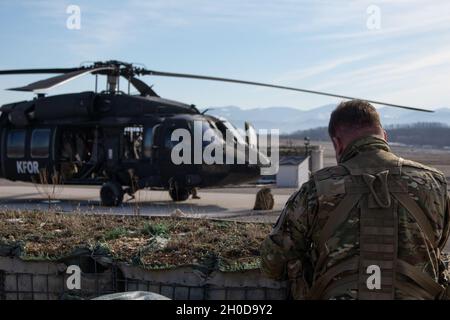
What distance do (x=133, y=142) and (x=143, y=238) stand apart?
9200 millimetres

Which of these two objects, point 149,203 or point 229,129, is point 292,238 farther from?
point 149,203

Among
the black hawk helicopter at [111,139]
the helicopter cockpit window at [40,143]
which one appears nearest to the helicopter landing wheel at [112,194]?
the black hawk helicopter at [111,139]

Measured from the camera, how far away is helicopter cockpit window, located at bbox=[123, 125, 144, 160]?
→ 14.6 m

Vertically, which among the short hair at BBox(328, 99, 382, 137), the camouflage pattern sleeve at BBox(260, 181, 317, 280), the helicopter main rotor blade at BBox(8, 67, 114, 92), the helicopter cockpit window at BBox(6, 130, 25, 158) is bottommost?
the camouflage pattern sleeve at BBox(260, 181, 317, 280)

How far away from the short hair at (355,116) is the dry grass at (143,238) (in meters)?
1.73

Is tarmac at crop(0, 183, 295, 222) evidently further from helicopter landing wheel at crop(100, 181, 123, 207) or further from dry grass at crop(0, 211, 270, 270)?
dry grass at crop(0, 211, 270, 270)

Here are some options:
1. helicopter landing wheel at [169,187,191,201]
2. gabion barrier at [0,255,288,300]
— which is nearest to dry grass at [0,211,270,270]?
gabion barrier at [0,255,288,300]

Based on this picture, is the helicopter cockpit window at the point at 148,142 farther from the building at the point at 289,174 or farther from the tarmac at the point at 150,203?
the building at the point at 289,174

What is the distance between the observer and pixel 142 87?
15.4 m

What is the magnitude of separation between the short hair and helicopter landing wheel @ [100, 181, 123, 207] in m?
11.6

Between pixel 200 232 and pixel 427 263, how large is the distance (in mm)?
3356

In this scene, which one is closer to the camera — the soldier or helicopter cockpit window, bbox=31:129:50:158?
the soldier

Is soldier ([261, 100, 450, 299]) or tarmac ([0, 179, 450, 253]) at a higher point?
soldier ([261, 100, 450, 299])

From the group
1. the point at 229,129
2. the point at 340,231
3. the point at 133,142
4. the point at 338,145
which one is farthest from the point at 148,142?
the point at 340,231
